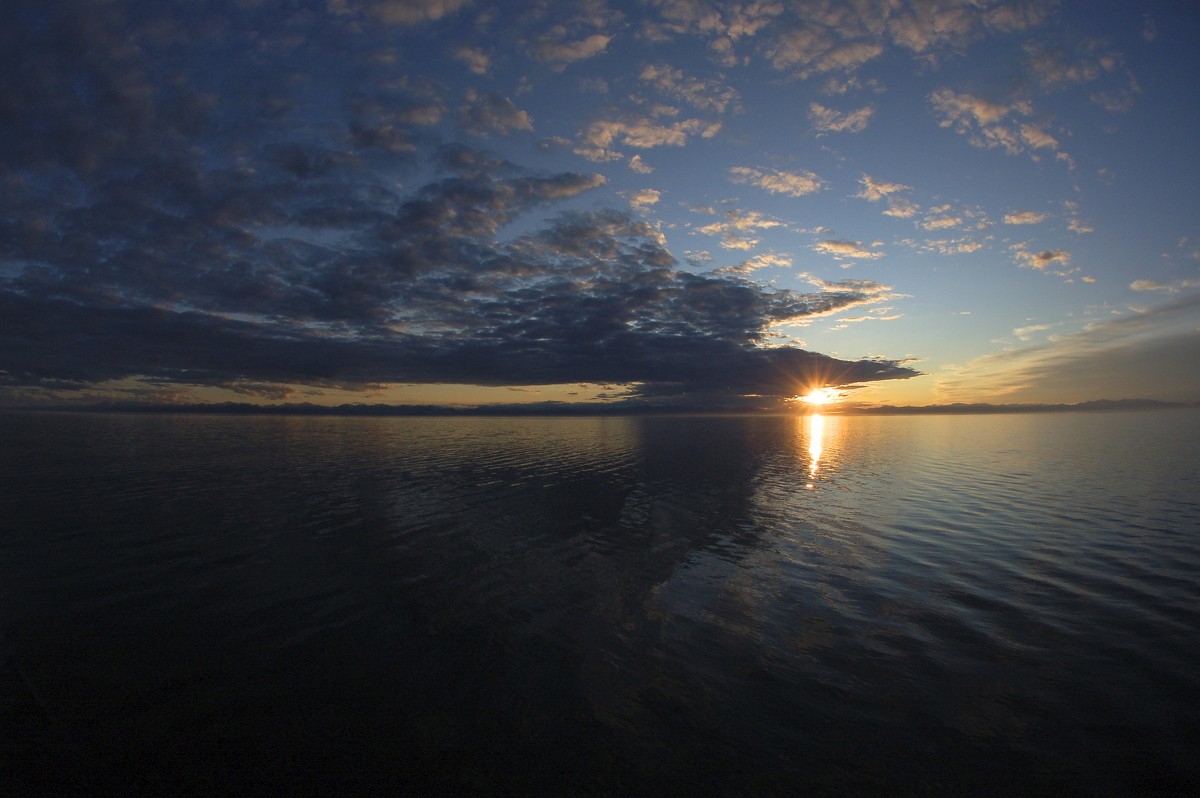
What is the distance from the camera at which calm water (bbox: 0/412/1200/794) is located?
9078mm

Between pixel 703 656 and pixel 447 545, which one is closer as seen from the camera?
pixel 703 656

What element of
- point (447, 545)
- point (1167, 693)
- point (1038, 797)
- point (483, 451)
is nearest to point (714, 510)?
point (447, 545)

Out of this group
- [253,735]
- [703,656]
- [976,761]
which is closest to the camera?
[976,761]

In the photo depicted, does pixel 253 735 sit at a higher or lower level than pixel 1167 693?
lower

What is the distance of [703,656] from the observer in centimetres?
1289

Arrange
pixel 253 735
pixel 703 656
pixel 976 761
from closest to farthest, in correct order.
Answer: pixel 976 761, pixel 253 735, pixel 703 656

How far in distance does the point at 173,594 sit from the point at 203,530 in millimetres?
9327

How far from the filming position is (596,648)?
13422mm

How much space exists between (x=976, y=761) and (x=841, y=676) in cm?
298

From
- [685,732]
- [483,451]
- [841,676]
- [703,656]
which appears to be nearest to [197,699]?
[685,732]

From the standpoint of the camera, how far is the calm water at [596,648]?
908 centimetres

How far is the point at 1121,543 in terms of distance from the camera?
73.7ft

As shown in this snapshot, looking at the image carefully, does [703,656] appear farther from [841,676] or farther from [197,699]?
[197,699]

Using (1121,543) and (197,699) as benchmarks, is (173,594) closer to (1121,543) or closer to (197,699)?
(197,699)
